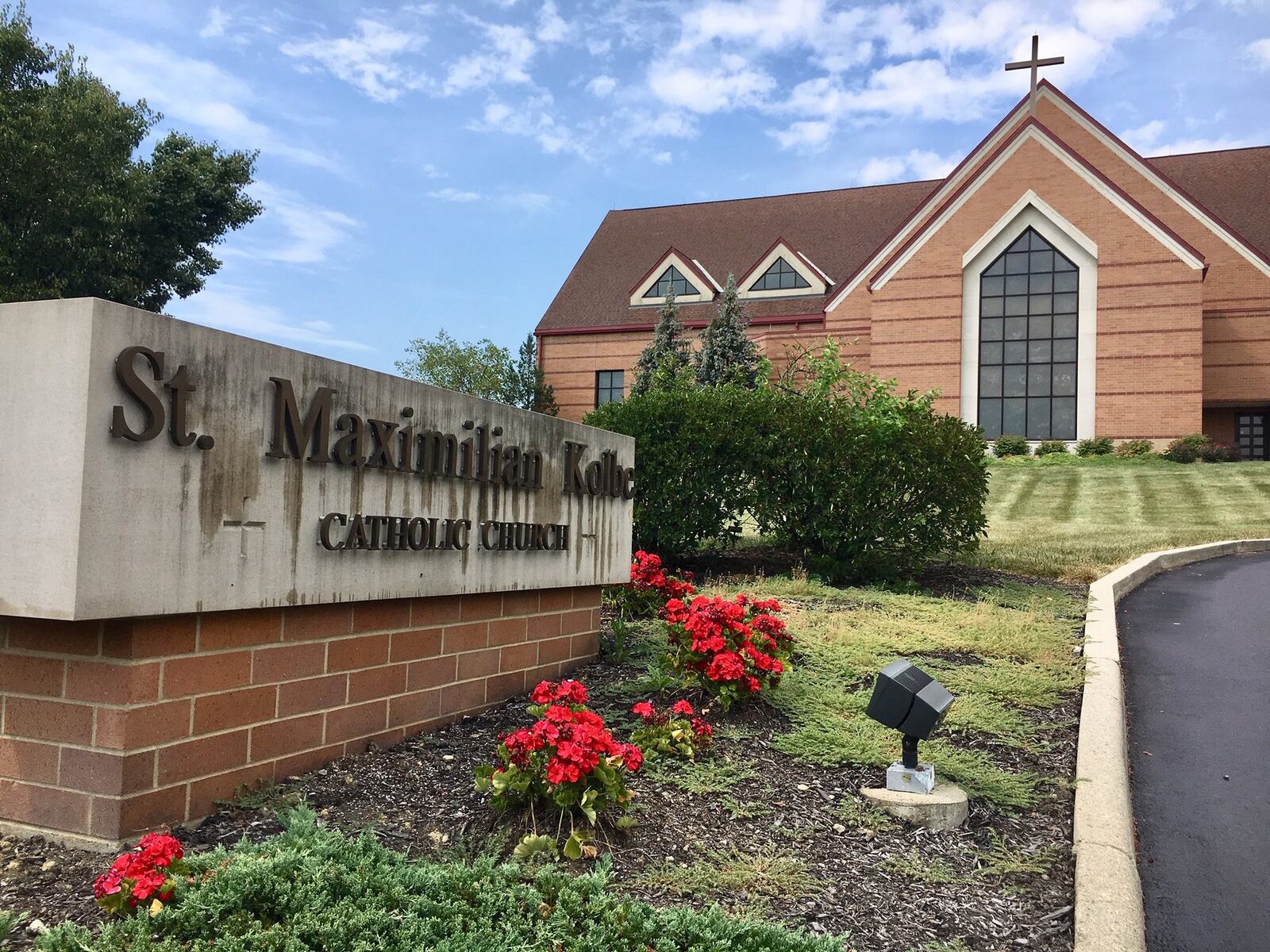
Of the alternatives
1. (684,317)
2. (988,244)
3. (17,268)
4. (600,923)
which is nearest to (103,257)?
(17,268)

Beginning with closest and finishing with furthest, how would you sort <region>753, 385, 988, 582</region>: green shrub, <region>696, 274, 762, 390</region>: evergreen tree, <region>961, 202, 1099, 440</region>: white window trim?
1. <region>753, 385, 988, 582</region>: green shrub
2. <region>961, 202, 1099, 440</region>: white window trim
3. <region>696, 274, 762, 390</region>: evergreen tree

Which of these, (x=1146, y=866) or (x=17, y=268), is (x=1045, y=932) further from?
(x=17, y=268)

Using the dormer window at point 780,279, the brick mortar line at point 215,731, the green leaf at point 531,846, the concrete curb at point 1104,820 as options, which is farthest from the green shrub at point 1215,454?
the green leaf at point 531,846

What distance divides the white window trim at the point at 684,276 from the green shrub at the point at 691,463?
25.6m

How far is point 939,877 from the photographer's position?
394 centimetres

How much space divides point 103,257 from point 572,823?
3015cm

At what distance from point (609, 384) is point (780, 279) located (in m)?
7.36

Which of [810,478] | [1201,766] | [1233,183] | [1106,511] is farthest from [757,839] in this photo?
[1233,183]

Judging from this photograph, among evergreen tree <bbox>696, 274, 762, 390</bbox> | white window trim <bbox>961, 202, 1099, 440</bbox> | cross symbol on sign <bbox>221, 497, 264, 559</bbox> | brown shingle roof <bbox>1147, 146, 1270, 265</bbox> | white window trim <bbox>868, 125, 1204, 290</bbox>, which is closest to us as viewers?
cross symbol on sign <bbox>221, 497, 264, 559</bbox>

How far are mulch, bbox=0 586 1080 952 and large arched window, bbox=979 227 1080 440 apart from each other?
26.5 metres

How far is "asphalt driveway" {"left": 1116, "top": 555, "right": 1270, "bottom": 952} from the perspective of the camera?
3.99 m

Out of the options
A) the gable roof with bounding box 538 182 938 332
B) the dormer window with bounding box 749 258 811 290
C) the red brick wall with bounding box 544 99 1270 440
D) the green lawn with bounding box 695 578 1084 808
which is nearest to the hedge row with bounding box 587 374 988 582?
the green lawn with bounding box 695 578 1084 808

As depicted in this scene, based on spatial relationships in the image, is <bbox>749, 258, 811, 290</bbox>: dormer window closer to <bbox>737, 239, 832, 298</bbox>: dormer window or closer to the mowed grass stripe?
<bbox>737, 239, 832, 298</bbox>: dormer window

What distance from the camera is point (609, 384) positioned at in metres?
37.8
